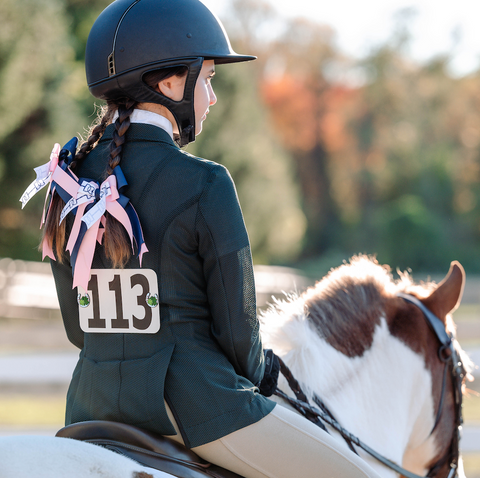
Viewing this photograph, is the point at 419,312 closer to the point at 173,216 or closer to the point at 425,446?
the point at 425,446

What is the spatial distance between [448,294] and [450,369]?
314 millimetres

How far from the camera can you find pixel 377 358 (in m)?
2.38

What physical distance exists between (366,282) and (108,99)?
1.26 meters

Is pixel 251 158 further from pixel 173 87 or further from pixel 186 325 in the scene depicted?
pixel 186 325

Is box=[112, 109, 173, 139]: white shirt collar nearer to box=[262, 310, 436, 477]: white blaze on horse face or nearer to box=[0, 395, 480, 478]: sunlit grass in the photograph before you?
box=[262, 310, 436, 477]: white blaze on horse face

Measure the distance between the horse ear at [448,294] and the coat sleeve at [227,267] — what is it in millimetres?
1132

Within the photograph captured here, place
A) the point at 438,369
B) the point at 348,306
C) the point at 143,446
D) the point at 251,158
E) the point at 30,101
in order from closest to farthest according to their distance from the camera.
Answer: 1. the point at 143,446
2. the point at 348,306
3. the point at 438,369
4. the point at 30,101
5. the point at 251,158

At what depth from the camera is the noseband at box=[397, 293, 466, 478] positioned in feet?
7.98

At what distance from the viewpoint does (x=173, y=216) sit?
158 cm

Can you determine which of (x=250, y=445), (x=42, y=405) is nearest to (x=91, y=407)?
(x=250, y=445)

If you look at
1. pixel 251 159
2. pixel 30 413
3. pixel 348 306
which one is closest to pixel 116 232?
pixel 348 306

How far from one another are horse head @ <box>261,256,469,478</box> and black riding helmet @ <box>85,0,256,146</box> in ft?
2.86

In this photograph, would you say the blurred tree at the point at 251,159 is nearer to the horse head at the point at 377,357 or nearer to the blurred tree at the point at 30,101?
the blurred tree at the point at 30,101

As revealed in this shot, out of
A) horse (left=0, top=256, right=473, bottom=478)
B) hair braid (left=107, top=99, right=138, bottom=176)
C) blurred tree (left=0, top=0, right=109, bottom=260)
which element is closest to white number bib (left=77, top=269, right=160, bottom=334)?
hair braid (left=107, top=99, right=138, bottom=176)
